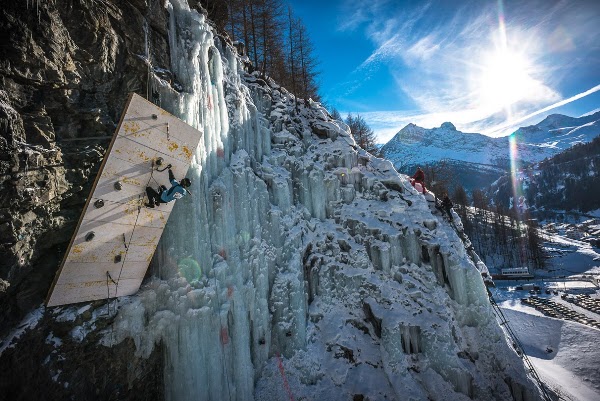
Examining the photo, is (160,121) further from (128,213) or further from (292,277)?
(292,277)

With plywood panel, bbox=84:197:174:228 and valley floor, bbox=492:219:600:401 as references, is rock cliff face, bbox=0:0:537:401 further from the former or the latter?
valley floor, bbox=492:219:600:401

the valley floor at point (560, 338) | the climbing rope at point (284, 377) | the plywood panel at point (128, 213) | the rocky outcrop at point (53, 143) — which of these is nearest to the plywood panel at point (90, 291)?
the rocky outcrop at point (53, 143)

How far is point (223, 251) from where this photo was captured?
24.8 ft

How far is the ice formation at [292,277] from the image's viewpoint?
22.1 ft

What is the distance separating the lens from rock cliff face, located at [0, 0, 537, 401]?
485cm

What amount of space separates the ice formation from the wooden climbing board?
682 millimetres

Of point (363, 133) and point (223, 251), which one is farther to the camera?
point (363, 133)

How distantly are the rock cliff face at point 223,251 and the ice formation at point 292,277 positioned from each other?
0.17ft

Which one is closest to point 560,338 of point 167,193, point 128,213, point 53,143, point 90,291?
point 167,193

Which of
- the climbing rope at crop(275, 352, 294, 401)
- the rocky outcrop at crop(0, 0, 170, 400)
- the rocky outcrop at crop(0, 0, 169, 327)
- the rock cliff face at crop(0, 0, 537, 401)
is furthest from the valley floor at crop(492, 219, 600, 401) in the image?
the rocky outcrop at crop(0, 0, 169, 327)

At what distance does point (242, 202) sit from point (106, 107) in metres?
4.06

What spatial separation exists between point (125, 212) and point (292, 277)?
5.40 metres

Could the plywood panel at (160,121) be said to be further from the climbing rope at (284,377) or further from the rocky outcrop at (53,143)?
the climbing rope at (284,377)

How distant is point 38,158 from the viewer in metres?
4.77
